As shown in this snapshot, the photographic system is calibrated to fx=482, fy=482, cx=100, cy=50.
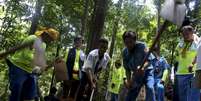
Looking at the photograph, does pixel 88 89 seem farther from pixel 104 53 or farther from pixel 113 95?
pixel 113 95

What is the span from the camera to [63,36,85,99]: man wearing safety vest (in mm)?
10306

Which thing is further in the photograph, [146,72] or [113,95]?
[113,95]

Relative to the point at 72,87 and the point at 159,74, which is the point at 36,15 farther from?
the point at 159,74

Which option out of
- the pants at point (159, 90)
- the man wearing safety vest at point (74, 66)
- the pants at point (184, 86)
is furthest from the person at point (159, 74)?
the pants at point (184, 86)

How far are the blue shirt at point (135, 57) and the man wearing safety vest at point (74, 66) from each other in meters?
2.56

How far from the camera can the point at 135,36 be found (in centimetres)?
742

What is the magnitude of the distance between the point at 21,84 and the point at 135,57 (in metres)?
2.09

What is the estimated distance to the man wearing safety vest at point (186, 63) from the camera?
321 inches

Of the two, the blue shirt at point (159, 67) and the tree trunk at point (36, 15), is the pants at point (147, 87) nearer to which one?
the blue shirt at point (159, 67)

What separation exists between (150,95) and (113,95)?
4571 mm

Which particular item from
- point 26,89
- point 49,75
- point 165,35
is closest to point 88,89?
point 26,89

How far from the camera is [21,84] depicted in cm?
835

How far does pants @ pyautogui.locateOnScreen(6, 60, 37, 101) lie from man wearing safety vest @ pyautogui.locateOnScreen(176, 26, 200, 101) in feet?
8.43

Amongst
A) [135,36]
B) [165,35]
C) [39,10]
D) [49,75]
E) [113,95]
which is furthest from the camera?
[49,75]
